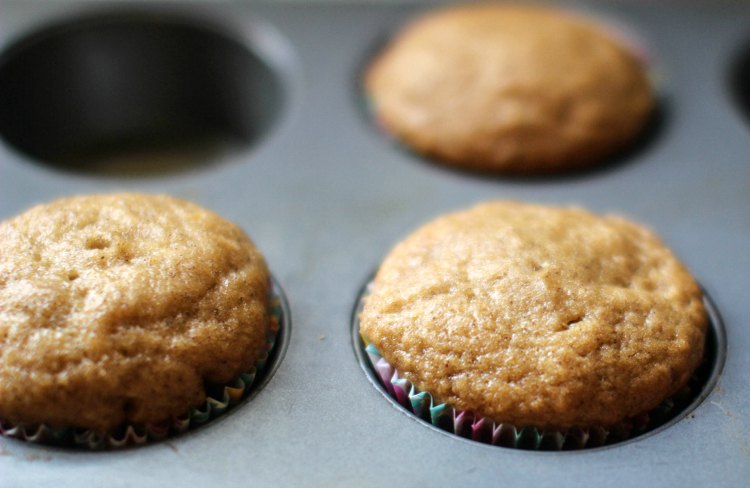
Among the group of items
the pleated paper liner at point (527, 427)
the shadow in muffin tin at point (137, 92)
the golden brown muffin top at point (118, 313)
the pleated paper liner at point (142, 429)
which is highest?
the shadow in muffin tin at point (137, 92)

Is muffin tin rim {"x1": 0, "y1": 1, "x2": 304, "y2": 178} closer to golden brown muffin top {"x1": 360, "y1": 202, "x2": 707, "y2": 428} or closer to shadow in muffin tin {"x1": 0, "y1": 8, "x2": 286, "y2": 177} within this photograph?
shadow in muffin tin {"x1": 0, "y1": 8, "x2": 286, "y2": 177}

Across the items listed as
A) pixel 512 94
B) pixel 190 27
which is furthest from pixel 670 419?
pixel 190 27

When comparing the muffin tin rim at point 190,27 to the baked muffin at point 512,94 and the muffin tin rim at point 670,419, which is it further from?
the muffin tin rim at point 670,419

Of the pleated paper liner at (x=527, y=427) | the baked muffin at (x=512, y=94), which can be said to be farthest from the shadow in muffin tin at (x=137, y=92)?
the pleated paper liner at (x=527, y=427)

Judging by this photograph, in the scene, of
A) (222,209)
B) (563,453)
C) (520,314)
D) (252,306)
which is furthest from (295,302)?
(563,453)

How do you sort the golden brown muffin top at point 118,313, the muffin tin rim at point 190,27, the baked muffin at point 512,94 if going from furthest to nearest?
the muffin tin rim at point 190,27, the baked muffin at point 512,94, the golden brown muffin top at point 118,313

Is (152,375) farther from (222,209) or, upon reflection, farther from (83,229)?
(222,209)

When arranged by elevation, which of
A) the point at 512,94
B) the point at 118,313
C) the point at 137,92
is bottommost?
the point at 118,313

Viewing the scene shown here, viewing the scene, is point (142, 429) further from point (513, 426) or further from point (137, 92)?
point (137, 92)
